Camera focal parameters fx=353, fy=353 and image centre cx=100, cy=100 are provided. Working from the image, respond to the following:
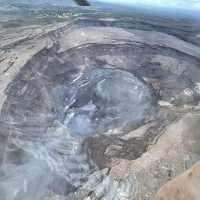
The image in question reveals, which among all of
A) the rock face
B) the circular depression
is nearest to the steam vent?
the circular depression

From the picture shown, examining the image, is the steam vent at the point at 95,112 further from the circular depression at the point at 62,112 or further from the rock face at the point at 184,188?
the rock face at the point at 184,188

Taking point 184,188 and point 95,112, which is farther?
point 95,112

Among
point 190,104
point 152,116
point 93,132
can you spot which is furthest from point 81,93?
point 190,104

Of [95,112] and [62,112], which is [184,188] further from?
[62,112]

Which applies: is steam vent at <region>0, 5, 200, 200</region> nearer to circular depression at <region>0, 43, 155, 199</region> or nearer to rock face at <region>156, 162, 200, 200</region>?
circular depression at <region>0, 43, 155, 199</region>

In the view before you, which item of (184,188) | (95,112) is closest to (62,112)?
(95,112)
